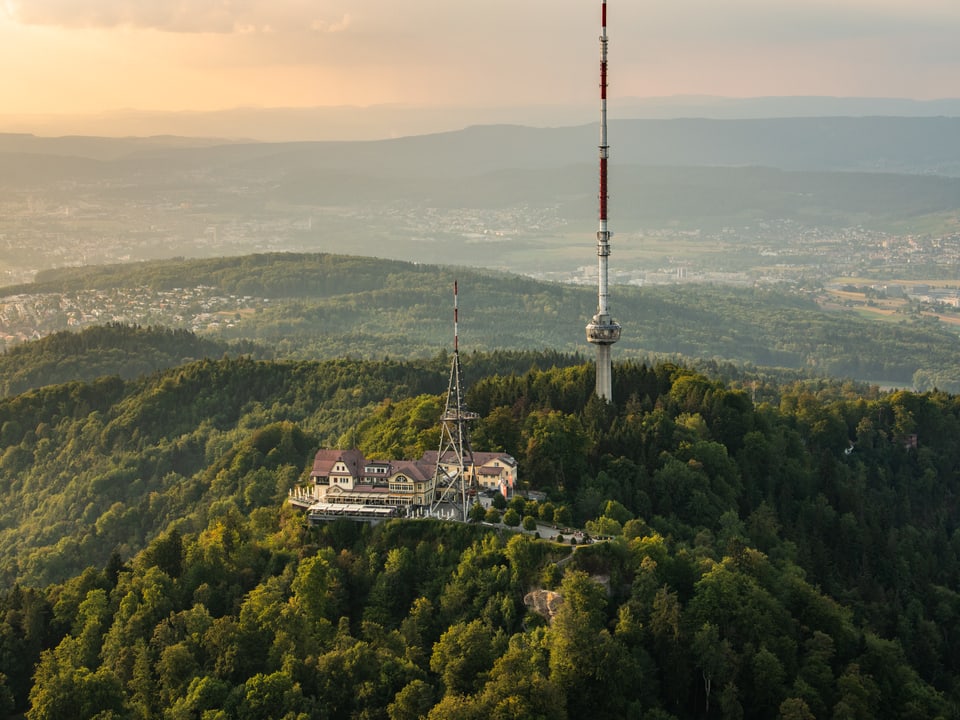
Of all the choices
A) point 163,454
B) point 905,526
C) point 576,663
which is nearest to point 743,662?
point 576,663

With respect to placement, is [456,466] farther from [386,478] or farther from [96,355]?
[96,355]

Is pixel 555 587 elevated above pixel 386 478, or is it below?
below

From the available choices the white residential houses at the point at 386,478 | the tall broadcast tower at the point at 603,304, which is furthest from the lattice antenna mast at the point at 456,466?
the tall broadcast tower at the point at 603,304

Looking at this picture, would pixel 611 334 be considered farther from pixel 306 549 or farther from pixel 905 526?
pixel 306 549

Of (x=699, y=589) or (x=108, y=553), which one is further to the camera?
(x=108, y=553)

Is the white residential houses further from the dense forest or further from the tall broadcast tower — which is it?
the dense forest

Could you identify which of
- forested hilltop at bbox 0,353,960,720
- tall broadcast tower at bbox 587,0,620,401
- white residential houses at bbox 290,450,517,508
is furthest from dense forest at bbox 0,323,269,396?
white residential houses at bbox 290,450,517,508

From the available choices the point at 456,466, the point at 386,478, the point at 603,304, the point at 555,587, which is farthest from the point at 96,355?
the point at 555,587

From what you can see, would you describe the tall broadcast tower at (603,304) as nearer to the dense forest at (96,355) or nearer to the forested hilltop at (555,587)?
the forested hilltop at (555,587)
